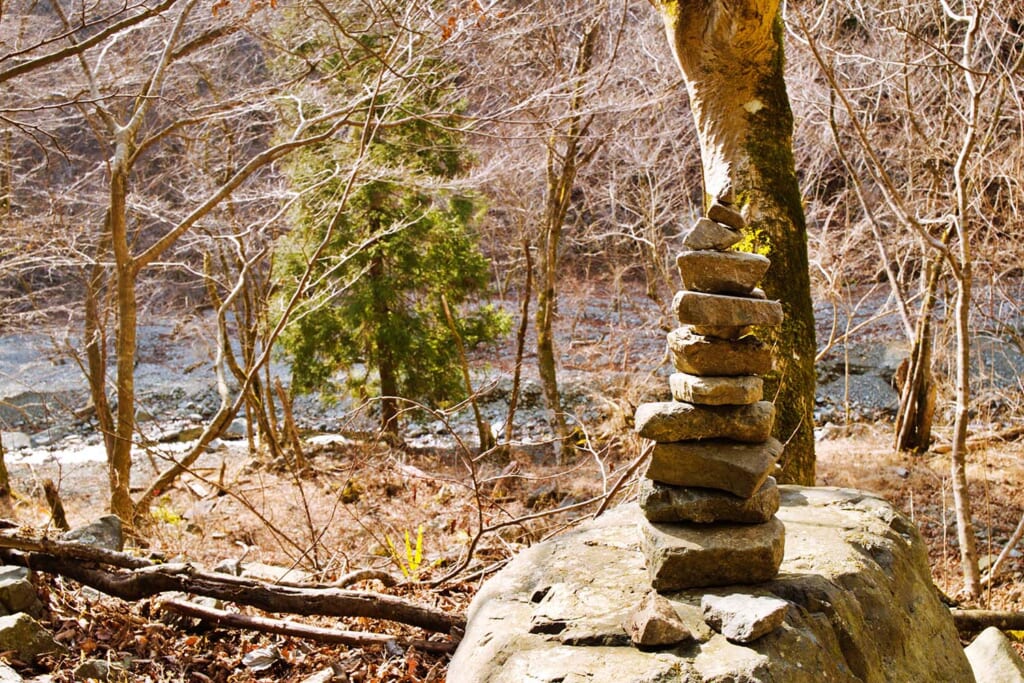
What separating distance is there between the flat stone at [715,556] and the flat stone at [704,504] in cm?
4

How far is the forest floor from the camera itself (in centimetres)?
345

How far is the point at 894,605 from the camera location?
108 inches

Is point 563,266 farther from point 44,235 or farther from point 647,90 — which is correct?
point 44,235

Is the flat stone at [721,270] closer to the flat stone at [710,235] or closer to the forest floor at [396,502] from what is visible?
the flat stone at [710,235]

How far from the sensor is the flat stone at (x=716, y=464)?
8.43 feet

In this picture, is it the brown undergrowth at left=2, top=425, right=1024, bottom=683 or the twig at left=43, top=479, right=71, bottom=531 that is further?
the twig at left=43, top=479, right=71, bottom=531

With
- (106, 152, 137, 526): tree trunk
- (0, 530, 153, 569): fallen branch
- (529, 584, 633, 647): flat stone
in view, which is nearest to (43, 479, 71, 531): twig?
(106, 152, 137, 526): tree trunk

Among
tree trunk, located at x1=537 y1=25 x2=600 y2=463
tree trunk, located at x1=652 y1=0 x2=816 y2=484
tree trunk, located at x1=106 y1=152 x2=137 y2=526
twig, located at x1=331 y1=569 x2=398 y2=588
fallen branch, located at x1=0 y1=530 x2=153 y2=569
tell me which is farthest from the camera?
tree trunk, located at x1=537 y1=25 x2=600 y2=463

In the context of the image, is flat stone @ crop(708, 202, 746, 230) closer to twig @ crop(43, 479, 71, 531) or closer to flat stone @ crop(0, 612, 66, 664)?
flat stone @ crop(0, 612, 66, 664)

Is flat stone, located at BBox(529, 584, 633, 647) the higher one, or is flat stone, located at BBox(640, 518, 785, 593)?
flat stone, located at BBox(640, 518, 785, 593)

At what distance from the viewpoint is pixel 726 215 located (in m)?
2.71

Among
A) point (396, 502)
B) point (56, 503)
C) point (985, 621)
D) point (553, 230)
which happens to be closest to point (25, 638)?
point (56, 503)

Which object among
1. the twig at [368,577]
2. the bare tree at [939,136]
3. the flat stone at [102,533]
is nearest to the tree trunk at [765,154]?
the bare tree at [939,136]

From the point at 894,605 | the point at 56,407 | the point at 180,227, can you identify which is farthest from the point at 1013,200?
the point at 56,407
